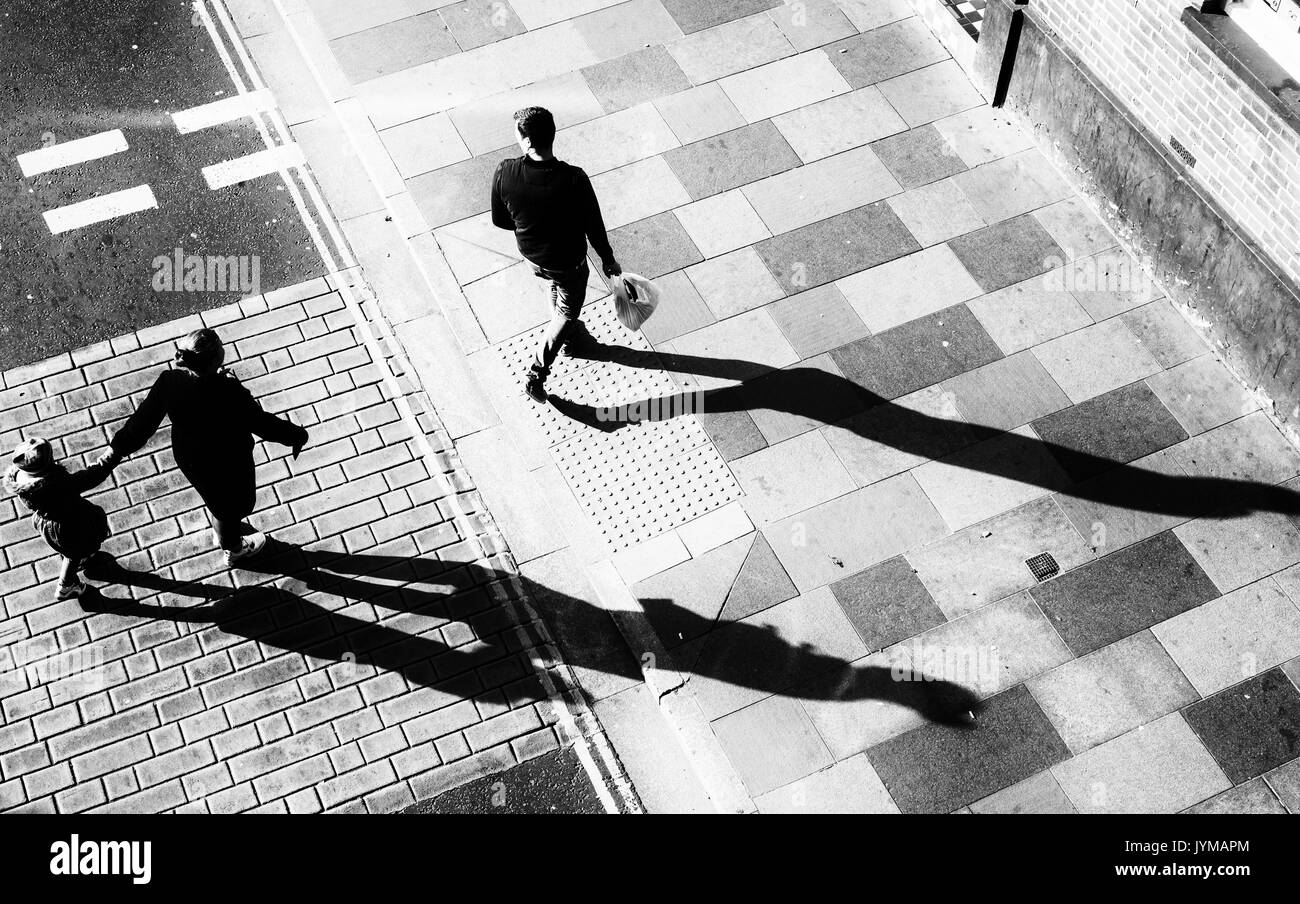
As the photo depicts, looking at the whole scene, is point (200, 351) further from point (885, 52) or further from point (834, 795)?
point (885, 52)

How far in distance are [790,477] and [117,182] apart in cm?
640

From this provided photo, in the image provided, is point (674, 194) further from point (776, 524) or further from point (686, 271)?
point (776, 524)

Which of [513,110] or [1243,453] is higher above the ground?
[513,110]

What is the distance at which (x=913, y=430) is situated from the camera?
372 inches

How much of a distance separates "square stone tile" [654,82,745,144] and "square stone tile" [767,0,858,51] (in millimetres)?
1036

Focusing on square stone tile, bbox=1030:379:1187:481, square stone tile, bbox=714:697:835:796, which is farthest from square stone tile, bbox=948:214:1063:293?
square stone tile, bbox=714:697:835:796

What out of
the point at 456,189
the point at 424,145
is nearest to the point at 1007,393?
the point at 456,189

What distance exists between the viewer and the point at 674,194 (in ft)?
35.9

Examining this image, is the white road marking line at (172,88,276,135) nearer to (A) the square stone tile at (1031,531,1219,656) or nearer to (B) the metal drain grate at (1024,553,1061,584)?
(B) the metal drain grate at (1024,553,1061,584)

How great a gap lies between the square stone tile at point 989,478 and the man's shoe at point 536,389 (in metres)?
2.79

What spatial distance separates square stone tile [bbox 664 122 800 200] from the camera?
11008mm

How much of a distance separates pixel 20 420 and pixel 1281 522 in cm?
910
